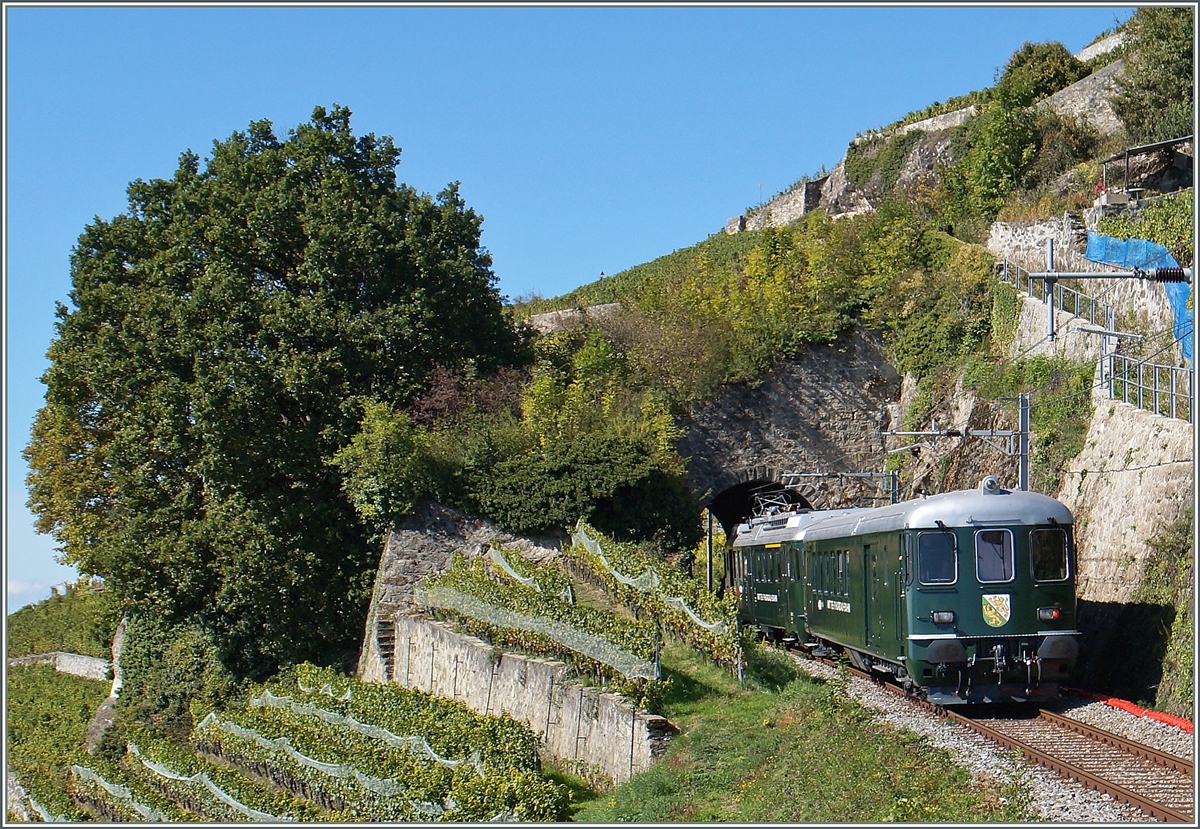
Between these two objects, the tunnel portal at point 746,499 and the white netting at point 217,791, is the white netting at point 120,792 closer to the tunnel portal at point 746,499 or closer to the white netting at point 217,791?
the white netting at point 217,791

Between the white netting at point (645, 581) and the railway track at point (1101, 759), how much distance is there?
146 inches

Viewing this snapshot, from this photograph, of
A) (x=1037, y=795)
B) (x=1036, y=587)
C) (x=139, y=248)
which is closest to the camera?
(x=1037, y=795)

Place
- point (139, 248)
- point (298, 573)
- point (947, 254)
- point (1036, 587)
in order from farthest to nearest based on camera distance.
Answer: point (947, 254)
point (139, 248)
point (298, 573)
point (1036, 587)

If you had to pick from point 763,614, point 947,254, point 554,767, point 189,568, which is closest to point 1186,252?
point 947,254

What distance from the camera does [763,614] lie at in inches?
928

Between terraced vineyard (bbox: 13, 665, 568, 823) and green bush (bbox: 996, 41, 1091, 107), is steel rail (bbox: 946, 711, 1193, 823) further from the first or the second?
green bush (bbox: 996, 41, 1091, 107)

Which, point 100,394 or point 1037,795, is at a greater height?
point 100,394

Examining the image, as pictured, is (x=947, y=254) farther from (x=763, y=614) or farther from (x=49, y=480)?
(x=49, y=480)

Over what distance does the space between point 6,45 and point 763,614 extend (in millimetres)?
15856

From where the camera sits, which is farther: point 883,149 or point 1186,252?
point 883,149

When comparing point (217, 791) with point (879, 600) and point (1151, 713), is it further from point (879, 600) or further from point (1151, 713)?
point (1151, 713)

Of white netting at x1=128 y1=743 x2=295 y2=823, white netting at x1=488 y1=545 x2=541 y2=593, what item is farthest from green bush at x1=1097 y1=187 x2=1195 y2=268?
white netting at x1=128 y1=743 x2=295 y2=823

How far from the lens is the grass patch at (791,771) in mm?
10711

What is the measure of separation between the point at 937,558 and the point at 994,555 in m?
0.72
